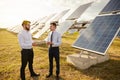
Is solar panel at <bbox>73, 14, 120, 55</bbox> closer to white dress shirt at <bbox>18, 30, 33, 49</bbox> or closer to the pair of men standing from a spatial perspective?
the pair of men standing

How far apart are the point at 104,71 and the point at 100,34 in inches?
73.0

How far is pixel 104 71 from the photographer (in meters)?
8.51

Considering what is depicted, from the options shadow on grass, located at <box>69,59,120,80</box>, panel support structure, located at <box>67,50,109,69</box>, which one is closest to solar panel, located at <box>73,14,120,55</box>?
panel support structure, located at <box>67,50,109,69</box>

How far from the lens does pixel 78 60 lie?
932 cm

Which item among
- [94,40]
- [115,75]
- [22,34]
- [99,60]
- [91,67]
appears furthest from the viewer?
[99,60]

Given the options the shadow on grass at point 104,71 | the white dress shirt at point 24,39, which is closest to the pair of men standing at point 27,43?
the white dress shirt at point 24,39

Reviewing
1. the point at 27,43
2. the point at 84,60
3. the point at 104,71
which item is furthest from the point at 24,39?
the point at 104,71

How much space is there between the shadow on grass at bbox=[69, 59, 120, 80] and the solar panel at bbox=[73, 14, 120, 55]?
1.14 metres

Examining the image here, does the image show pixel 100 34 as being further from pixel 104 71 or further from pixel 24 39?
pixel 24 39

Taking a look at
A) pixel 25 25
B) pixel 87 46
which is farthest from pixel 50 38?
pixel 87 46

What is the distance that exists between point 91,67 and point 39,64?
3.10 m

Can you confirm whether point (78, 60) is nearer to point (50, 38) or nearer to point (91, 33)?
point (91, 33)

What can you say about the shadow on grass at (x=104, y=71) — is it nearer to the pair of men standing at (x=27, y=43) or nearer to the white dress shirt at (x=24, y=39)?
the pair of men standing at (x=27, y=43)

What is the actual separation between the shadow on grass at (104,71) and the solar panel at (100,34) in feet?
3.75
